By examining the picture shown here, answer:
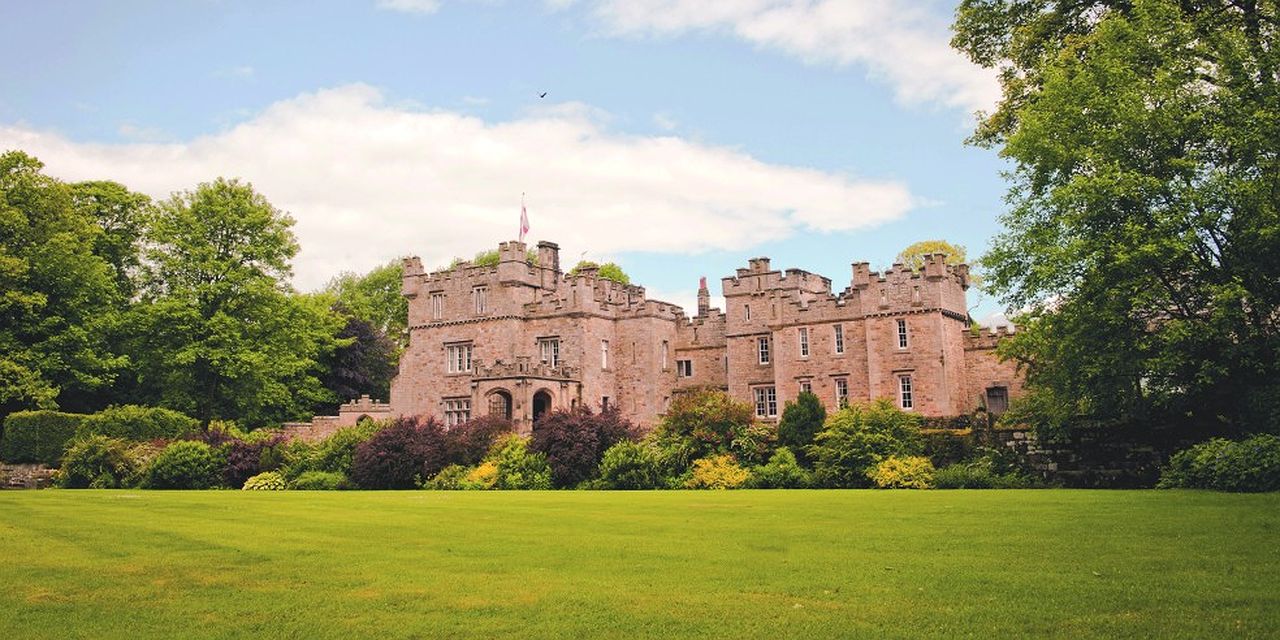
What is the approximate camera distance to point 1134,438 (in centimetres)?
2338

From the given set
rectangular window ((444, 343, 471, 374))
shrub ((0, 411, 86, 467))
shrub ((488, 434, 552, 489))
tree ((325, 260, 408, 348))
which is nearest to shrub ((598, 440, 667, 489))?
shrub ((488, 434, 552, 489))

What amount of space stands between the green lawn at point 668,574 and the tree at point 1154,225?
6077 mm

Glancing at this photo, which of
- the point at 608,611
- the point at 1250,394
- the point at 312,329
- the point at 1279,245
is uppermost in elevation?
the point at 312,329

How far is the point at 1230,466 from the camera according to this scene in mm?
18922

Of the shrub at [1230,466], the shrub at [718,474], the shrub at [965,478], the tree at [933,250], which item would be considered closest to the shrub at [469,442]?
the shrub at [718,474]

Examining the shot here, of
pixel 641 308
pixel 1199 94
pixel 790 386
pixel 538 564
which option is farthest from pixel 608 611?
pixel 641 308

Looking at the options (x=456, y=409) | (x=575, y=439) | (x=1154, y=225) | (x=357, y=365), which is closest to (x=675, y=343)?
(x=456, y=409)

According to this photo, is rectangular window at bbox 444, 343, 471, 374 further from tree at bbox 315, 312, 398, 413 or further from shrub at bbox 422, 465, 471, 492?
shrub at bbox 422, 465, 471, 492

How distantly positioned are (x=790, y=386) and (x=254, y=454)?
2289 centimetres

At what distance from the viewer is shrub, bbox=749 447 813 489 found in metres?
27.2

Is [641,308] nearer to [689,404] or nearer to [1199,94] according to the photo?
[689,404]

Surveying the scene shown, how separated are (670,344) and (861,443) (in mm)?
25419

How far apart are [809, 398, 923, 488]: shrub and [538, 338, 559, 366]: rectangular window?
23721mm

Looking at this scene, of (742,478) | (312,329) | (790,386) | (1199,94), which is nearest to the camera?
(1199,94)
